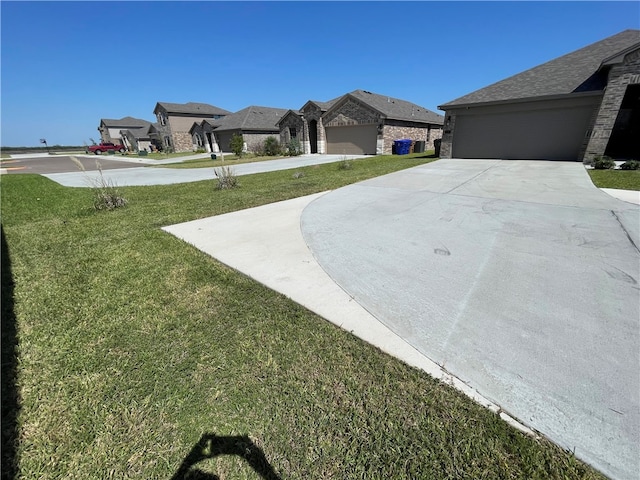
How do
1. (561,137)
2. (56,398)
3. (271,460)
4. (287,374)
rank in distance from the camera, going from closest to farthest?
(271,460)
(56,398)
(287,374)
(561,137)

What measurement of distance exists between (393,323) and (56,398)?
266 centimetres

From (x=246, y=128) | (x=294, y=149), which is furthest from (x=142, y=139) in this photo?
(x=294, y=149)

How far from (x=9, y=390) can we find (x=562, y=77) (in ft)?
68.1

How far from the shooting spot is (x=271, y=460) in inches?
61.2

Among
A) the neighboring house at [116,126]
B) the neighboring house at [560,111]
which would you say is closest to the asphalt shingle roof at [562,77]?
the neighboring house at [560,111]

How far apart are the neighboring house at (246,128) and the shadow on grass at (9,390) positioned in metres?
28.8

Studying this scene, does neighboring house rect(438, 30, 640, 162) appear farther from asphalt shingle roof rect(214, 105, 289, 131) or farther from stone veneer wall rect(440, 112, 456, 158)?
asphalt shingle roof rect(214, 105, 289, 131)

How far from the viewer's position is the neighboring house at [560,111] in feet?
38.2

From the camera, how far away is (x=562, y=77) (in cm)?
1381

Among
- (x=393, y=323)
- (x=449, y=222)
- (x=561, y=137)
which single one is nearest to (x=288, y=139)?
(x=561, y=137)

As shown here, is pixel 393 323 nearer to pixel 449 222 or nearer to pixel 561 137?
pixel 449 222

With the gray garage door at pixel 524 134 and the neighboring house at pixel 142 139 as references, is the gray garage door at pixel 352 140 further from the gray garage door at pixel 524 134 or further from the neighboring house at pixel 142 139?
the neighboring house at pixel 142 139

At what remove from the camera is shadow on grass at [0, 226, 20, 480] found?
1584 millimetres

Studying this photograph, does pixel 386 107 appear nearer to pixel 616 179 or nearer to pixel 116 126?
pixel 616 179
